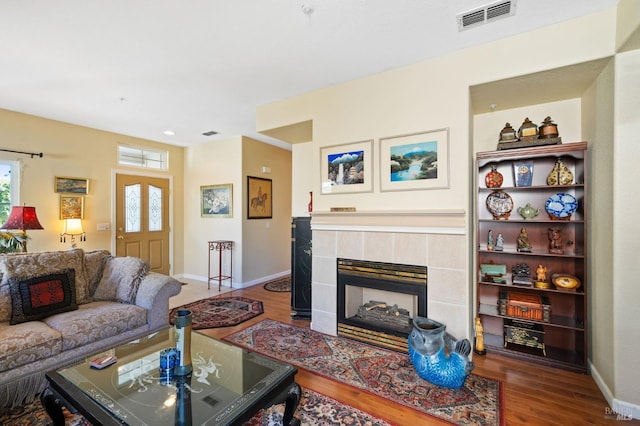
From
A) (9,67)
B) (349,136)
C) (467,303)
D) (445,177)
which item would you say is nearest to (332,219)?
(349,136)

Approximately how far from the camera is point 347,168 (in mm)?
3061

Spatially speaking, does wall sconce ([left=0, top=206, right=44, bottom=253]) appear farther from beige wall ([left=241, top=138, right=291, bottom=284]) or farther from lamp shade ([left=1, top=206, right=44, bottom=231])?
beige wall ([left=241, top=138, right=291, bottom=284])

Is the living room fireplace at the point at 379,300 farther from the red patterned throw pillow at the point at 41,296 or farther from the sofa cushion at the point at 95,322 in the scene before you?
A: the red patterned throw pillow at the point at 41,296

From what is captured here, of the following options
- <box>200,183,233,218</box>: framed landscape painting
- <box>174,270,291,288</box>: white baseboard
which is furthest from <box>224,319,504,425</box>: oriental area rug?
<box>200,183,233,218</box>: framed landscape painting

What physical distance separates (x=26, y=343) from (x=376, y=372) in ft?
8.26

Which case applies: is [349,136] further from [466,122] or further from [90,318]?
[90,318]

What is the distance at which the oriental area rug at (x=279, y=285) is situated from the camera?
16.0 feet

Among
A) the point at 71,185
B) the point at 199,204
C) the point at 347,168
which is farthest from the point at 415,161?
the point at 71,185

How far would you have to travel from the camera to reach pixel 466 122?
97.4 inches

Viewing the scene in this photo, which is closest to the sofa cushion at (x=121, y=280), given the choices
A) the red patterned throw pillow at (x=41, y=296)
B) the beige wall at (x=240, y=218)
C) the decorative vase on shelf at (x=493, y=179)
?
the red patterned throw pillow at (x=41, y=296)

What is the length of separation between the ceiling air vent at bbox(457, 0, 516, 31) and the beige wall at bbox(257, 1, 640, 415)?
0.35 metres

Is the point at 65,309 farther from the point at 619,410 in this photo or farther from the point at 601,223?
the point at 601,223

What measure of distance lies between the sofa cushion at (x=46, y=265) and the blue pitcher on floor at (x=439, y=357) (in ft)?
9.87

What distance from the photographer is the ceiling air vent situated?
195 cm
